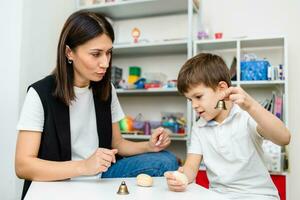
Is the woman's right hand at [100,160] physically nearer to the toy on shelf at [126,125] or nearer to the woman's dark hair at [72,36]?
the woman's dark hair at [72,36]

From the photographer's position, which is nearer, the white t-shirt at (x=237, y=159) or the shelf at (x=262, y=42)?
the white t-shirt at (x=237, y=159)

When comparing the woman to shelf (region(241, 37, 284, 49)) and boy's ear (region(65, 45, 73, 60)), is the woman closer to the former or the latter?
boy's ear (region(65, 45, 73, 60))

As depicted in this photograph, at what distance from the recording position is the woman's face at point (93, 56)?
128 centimetres

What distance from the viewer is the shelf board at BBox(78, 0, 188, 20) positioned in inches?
101

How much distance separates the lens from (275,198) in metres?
1.21

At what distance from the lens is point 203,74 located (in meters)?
1.26

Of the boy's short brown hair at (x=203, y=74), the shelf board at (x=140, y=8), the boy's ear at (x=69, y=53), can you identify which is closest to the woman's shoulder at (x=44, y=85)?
the boy's ear at (x=69, y=53)

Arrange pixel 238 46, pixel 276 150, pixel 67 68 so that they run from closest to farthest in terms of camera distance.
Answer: pixel 67 68, pixel 276 150, pixel 238 46

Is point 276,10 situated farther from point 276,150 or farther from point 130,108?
point 130,108

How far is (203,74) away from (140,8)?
1586 mm

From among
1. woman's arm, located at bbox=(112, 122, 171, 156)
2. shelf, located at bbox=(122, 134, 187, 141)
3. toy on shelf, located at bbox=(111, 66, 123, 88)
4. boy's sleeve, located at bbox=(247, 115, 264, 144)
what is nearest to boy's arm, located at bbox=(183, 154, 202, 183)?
woman's arm, located at bbox=(112, 122, 171, 156)

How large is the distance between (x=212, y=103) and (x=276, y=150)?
1.05 metres

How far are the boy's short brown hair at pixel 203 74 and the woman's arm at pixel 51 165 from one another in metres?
0.44

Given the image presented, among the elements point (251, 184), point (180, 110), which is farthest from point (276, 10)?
point (251, 184)
